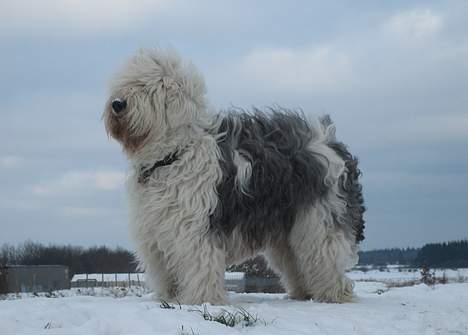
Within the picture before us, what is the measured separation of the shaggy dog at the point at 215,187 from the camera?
8109 mm

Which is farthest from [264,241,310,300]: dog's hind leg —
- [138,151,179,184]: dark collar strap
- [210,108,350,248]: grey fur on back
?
[138,151,179,184]: dark collar strap

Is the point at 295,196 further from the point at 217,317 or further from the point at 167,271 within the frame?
the point at 217,317

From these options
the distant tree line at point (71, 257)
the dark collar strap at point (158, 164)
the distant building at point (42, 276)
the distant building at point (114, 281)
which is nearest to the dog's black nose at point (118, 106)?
the dark collar strap at point (158, 164)

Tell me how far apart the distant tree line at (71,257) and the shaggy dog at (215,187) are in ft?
263

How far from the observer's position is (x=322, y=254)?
29.6 feet

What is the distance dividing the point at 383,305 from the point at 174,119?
327 cm

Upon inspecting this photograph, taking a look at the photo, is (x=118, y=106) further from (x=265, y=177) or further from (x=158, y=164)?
(x=265, y=177)

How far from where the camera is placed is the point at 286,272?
9828 mm

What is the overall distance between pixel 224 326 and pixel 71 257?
93078 millimetres

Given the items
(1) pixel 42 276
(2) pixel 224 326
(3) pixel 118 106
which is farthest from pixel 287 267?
(1) pixel 42 276

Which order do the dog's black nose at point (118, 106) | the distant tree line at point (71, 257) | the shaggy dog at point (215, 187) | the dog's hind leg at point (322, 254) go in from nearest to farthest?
1. the shaggy dog at point (215, 187)
2. the dog's black nose at point (118, 106)
3. the dog's hind leg at point (322, 254)
4. the distant tree line at point (71, 257)

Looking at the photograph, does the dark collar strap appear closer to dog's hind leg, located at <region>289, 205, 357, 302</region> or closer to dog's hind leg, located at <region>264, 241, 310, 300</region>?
dog's hind leg, located at <region>289, 205, 357, 302</region>

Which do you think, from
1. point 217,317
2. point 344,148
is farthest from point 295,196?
point 217,317

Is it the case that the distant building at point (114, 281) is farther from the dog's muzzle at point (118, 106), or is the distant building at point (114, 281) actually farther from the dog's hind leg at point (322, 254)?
the dog's muzzle at point (118, 106)
